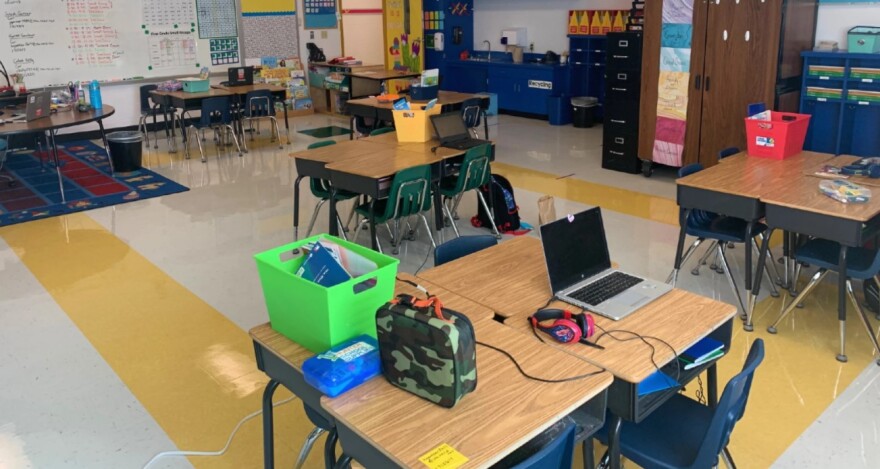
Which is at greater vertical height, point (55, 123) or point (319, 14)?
point (319, 14)

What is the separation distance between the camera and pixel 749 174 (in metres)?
4.52

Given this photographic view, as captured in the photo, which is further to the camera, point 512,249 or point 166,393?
point 166,393

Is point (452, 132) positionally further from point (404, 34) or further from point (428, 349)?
point (404, 34)

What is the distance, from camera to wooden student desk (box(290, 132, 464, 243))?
5.21m

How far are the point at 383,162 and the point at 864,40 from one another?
174 inches

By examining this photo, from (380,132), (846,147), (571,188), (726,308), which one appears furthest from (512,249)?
(846,147)

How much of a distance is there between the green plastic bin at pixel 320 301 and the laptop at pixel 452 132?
3.26 m

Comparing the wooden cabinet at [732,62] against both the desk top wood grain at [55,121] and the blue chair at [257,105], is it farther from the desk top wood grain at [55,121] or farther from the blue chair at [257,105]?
the desk top wood grain at [55,121]

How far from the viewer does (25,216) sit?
668 cm

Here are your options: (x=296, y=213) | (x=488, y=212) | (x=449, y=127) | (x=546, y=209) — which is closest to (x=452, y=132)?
(x=449, y=127)

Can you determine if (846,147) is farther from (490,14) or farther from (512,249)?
(490,14)

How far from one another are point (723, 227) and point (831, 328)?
85 cm

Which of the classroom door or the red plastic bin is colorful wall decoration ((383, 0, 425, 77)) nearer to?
the classroom door

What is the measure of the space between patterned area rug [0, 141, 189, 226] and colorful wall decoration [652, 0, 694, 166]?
16.7ft
